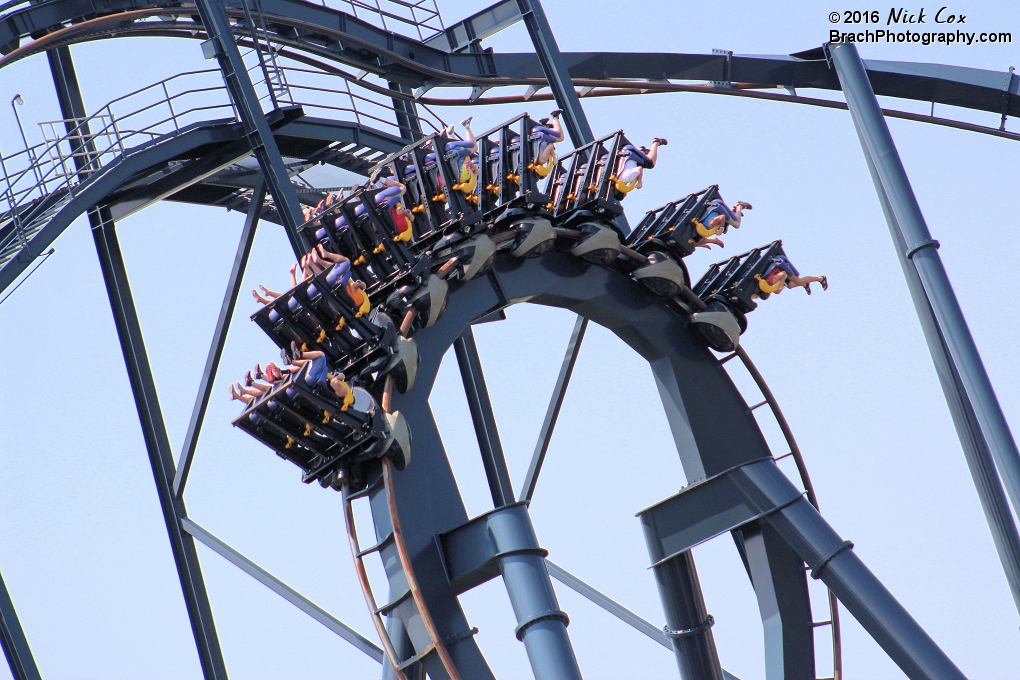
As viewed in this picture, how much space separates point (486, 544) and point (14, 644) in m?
3.94

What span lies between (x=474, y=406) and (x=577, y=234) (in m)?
4.10

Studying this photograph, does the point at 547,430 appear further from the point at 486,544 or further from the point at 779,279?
the point at 486,544

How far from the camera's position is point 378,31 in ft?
43.6

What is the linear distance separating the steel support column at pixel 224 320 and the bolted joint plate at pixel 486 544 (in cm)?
330

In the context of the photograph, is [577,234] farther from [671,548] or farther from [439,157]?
[671,548]

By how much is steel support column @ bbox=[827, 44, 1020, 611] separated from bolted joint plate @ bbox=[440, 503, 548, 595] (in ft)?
8.05

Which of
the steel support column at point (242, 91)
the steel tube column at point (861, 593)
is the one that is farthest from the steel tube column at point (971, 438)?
the steel support column at point (242, 91)

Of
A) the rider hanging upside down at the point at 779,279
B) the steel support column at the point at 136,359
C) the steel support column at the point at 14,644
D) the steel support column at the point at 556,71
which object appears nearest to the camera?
the steel support column at the point at 14,644

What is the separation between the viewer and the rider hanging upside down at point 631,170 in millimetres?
9875

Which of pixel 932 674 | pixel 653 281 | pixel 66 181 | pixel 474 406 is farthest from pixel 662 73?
pixel 932 674

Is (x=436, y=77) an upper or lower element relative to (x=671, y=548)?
upper

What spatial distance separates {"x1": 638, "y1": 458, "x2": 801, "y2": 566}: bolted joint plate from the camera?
9.51 m

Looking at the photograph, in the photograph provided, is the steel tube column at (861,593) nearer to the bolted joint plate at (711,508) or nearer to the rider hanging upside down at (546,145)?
the bolted joint plate at (711,508)

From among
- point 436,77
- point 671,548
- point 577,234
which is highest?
point 436,77
